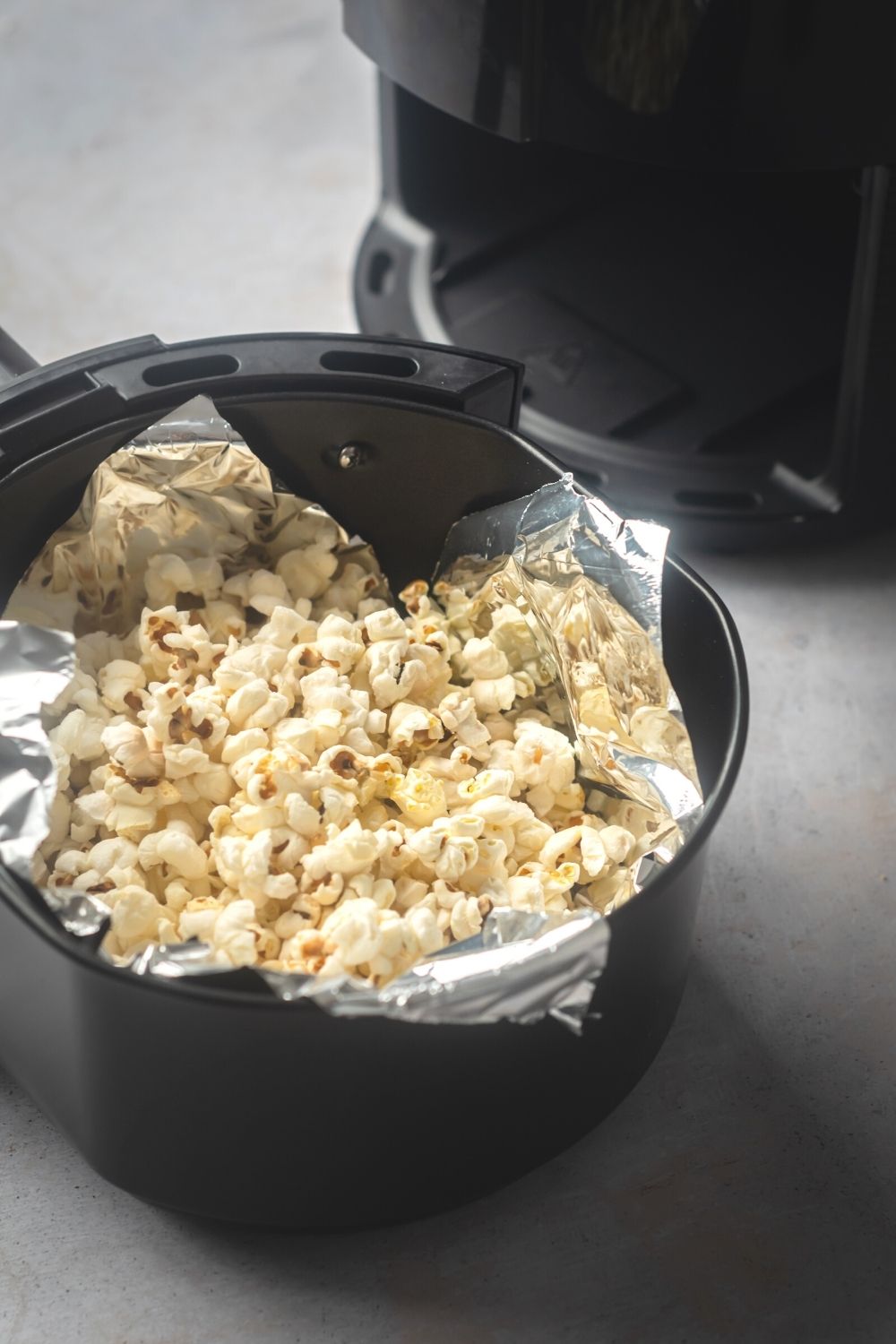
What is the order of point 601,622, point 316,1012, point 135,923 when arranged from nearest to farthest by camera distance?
point 316,1012, point 135,923, point 601,622

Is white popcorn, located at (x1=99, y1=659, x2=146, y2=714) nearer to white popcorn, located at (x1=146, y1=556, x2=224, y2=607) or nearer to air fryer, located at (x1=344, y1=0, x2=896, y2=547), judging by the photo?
white popcorn, located at (x1=146, y1=556, x2=224, y2=607)

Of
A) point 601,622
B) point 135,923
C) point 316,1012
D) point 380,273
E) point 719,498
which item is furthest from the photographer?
point 380,273

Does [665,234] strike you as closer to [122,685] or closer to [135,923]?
[122,685]

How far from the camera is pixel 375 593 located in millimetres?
875

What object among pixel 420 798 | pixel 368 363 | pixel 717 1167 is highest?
pixel 368 363

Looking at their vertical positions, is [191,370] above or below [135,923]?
above

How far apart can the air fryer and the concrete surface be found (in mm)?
90

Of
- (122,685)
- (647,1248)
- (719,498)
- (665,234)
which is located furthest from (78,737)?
(665,234)

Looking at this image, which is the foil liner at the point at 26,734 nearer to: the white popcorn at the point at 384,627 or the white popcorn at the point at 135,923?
the white popcorn at the point at 135,923

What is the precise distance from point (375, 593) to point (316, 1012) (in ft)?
1.20

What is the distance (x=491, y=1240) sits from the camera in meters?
0.71

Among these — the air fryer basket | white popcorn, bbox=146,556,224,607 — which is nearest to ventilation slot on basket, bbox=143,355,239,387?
the air fryer basket

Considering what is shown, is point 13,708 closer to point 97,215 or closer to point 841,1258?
point 841,1258

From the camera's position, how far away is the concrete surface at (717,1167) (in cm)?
69
